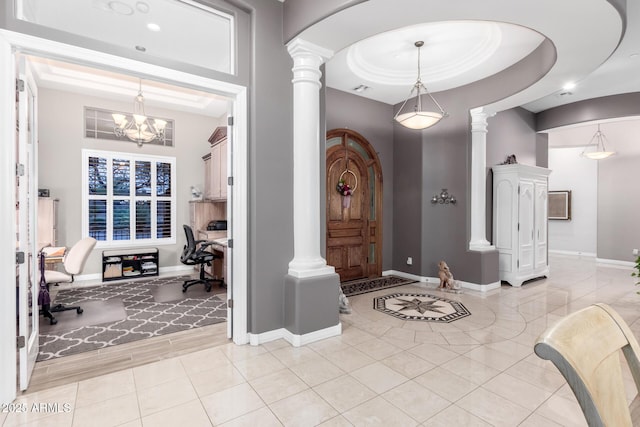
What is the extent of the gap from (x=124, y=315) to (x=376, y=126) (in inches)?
194

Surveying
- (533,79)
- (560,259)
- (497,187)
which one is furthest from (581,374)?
(560,259)

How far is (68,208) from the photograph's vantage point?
571cm

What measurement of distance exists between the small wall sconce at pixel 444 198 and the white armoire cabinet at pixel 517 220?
851 mm

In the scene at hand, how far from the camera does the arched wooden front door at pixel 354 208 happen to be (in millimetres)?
5449

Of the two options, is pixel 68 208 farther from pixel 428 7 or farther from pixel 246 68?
pixel 428 7

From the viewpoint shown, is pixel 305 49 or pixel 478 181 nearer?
pixel 305 49

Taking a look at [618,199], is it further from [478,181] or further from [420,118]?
[420,118]

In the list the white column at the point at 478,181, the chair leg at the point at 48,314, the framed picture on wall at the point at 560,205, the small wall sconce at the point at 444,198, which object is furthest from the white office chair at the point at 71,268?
the framed picture on wall at the point at 560,205

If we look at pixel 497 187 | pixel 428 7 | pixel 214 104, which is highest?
pixel 214 104

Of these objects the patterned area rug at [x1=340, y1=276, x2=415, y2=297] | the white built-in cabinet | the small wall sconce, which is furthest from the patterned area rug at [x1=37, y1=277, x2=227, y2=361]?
the small wall sconce

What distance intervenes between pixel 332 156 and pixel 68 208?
4.79 meters

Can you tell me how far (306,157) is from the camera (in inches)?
125

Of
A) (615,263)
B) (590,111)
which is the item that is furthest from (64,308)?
(615,263)

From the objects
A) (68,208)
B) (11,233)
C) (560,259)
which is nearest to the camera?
(11,233)
